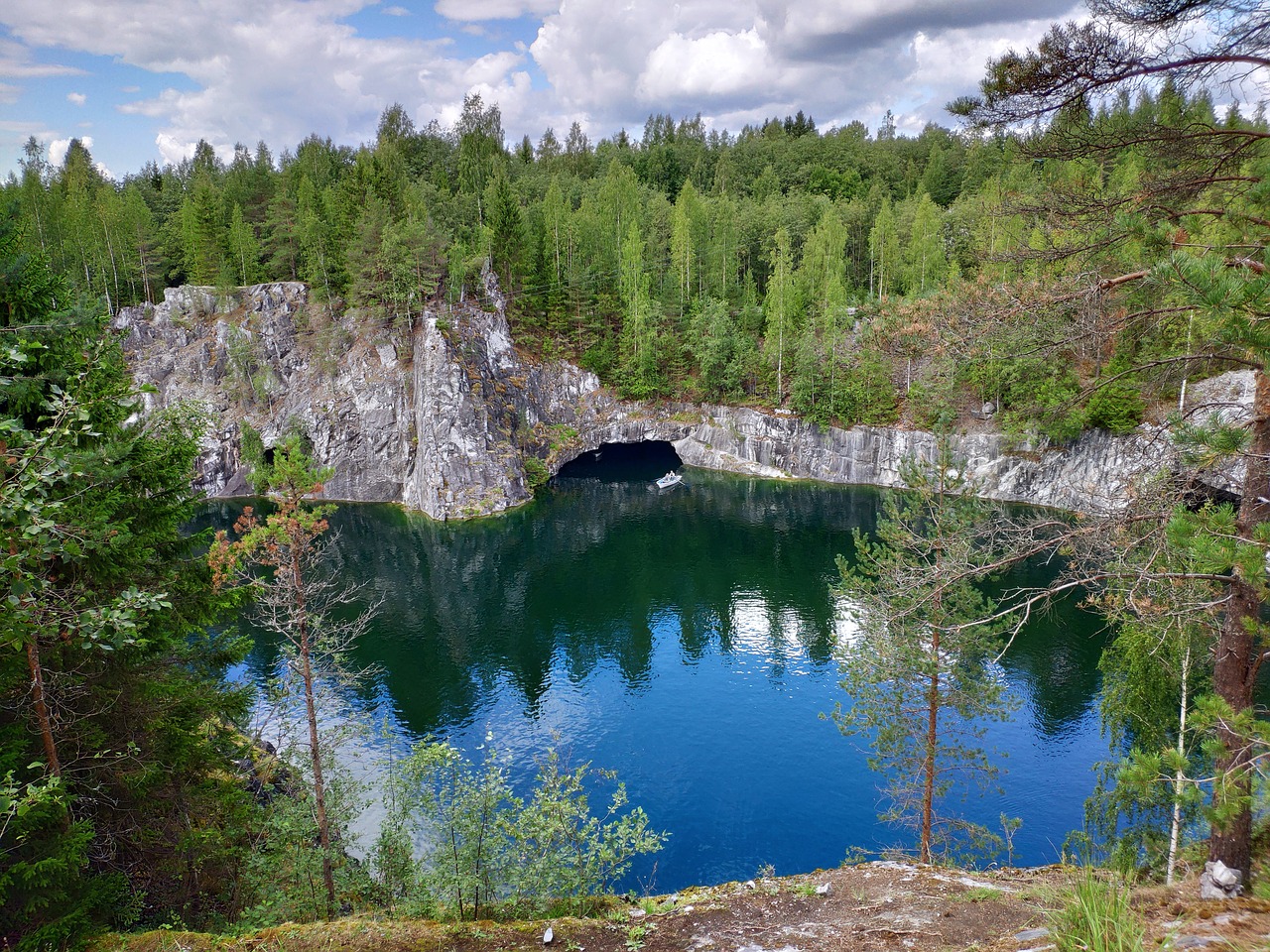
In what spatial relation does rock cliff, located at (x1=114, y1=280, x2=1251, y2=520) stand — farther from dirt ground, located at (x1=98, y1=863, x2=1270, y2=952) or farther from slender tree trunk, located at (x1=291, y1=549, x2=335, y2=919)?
dirt ground, located at (x1=98, y1=863, x2=1270, y2=952)

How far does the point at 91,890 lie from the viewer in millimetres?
7973

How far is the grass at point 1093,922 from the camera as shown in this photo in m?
4.40

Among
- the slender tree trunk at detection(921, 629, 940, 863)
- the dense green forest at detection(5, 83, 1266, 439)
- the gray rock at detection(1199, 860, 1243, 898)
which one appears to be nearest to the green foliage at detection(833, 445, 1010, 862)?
the slender tree trunk at detection(921, 629, 940, 863)

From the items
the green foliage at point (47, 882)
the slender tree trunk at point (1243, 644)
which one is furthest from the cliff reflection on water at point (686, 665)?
the slender tree trunk at point (1243, 644)

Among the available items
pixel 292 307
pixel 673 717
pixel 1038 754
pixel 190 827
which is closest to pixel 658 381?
pixel 292 307

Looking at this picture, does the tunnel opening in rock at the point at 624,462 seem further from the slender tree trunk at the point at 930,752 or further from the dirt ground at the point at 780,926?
the dirt ground at the point at 780,926

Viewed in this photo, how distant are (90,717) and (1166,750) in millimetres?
12352

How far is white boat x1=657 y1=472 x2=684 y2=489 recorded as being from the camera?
54844 millimetres

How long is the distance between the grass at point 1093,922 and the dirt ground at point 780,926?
602 millimetres

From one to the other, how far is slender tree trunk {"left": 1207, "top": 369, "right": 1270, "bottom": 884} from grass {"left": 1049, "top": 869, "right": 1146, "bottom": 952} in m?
2.38

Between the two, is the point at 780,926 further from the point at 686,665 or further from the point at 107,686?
the point at 686,665

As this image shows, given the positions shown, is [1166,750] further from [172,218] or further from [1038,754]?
[172,218]

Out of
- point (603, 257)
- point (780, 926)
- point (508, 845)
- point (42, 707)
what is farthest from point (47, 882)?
point (603, 257)

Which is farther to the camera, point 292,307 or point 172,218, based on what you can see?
point 172,218
